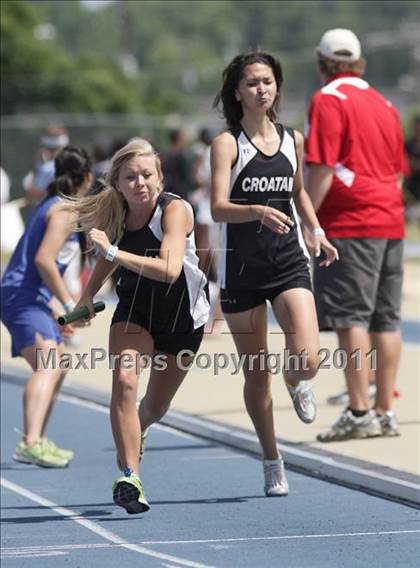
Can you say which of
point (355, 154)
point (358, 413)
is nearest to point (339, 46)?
point (355, 154)

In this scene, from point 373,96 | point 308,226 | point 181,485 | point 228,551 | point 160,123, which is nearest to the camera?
point 228,551

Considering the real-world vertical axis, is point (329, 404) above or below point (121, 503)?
above

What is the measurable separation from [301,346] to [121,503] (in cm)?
134

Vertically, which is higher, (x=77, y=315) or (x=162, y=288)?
(x=162, y=288)

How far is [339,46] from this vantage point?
32.1ft

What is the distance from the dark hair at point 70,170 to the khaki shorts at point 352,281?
5.27ft

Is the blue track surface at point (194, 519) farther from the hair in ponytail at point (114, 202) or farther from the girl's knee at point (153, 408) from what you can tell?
the hair in ponytail at point (114, 202)

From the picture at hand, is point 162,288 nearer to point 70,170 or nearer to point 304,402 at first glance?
point 304,402

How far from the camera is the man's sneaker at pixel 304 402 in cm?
824

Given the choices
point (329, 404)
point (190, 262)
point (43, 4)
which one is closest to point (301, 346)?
point (190, 262)

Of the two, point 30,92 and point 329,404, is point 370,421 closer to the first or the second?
point 329,404

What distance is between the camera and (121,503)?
7430 mm

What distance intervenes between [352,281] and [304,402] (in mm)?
1837

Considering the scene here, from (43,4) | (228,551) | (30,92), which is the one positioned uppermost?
(43,4)
